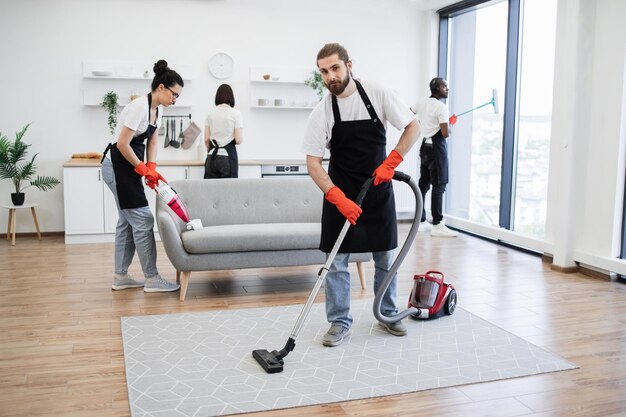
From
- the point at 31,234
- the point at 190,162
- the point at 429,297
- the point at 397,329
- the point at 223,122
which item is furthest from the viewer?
the point at 31,234

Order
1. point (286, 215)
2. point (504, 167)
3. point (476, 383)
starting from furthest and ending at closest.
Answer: point (504, 167), point (286, 215), point (476, 383)

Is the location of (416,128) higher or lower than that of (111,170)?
higher

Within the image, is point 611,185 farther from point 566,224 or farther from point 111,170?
point 111,170

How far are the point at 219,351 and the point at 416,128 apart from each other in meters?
1.49

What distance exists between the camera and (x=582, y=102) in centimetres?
491

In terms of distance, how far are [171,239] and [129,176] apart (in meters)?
0.51

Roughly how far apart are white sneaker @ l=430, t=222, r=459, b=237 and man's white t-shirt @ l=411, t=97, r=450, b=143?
0.90m

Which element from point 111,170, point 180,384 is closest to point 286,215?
point 111,170

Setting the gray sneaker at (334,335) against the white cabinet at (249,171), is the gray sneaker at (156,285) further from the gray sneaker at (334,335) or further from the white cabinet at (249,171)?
the white cabinet at (249,171)

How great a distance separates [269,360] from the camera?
294 cm

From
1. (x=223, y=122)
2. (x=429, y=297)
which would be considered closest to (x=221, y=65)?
(x=223, y=122)

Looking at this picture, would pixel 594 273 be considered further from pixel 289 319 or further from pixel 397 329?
pixel 289 319

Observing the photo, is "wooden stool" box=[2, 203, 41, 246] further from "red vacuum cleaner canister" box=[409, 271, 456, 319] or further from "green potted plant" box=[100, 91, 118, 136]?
"red vacuum cleaner canister" box=[409, 271, 456, 319]

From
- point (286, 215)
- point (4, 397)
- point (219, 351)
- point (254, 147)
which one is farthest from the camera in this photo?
point (254, 147)
